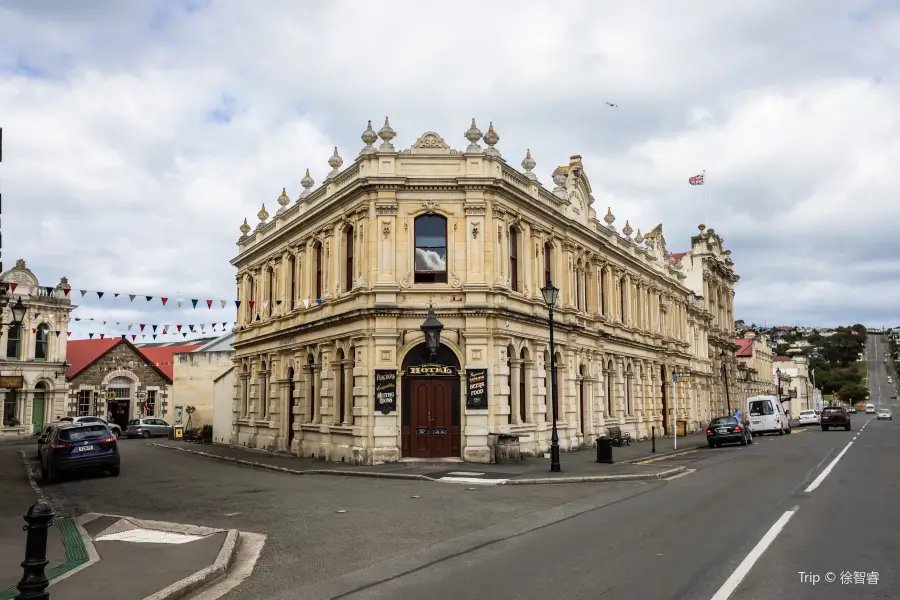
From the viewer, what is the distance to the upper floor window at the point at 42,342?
159 feet

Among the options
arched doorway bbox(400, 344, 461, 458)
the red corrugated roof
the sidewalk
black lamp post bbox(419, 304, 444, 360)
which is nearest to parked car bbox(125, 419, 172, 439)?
the sidewalk

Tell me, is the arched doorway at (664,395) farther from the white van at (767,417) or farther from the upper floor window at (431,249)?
the upper floor window at (431,249)

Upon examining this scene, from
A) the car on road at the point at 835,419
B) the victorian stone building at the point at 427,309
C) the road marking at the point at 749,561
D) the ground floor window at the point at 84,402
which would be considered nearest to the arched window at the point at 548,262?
the victorian stone building at the point at 427,309

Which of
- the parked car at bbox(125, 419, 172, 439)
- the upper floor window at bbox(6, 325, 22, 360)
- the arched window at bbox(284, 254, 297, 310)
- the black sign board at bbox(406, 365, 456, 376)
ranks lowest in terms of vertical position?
the parked car at bbox(125, 419, 172, 439)

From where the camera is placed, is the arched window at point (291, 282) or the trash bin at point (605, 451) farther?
the arched window at point (291, 282)

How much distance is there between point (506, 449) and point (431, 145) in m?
10.9

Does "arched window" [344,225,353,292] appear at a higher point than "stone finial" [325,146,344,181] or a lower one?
lower

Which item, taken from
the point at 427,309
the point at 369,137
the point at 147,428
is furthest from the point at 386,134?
the point at 147,428

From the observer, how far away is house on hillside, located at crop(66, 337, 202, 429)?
5050cm

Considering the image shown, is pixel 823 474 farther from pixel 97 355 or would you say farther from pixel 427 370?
pixel 97 355

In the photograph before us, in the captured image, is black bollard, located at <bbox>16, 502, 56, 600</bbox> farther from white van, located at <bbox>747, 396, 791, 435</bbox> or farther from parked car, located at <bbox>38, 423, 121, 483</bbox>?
white van, located at <bbox>747, 396, 791, 435</bbox>

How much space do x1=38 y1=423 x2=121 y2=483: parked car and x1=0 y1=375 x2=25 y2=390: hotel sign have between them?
27487 millimetres

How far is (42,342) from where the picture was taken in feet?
160

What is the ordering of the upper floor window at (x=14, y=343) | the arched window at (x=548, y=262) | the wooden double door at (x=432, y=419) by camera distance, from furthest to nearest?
the upper floor window at (x=14, y=343)
the arched window at (x=548, y=262)
the wooden double door at (x=432, y=419)
